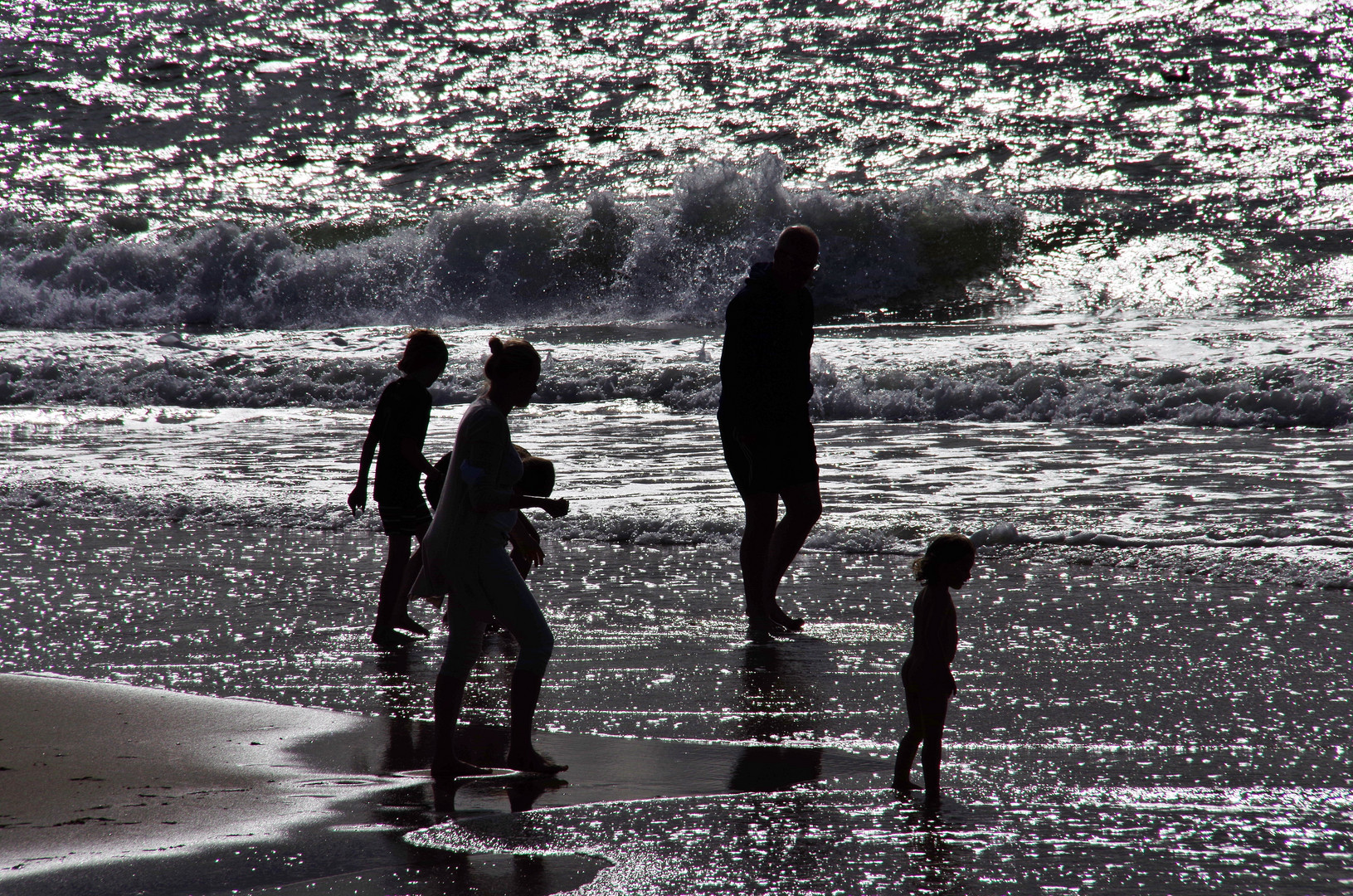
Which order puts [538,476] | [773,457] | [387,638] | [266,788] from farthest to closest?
[773,457]
[387,638]
[538,476]
[266,788]

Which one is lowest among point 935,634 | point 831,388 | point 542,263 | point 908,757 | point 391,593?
point 908,757

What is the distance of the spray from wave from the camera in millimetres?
20422

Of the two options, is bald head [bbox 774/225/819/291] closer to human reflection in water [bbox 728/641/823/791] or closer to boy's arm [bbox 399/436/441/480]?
human reflection in water [bbox 728/641/823/791]

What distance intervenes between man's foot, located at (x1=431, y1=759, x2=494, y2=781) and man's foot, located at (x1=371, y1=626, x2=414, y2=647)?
1.65 m

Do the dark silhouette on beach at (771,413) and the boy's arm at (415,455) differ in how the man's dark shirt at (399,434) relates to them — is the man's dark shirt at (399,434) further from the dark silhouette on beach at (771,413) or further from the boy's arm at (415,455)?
the dark silhouette on beach at (771,413)

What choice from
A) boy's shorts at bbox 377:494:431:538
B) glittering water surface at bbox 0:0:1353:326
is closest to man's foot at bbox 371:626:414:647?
boy's shorts at bbox 377:494:431:538

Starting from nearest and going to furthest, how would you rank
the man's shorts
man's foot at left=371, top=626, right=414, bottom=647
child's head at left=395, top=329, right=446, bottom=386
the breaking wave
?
1. man's foot at left=371, top=626, right=414, bottom=647
2. child's head at left=395, top=329, right=446, bottom=386
3. the man's shorts
4. the breaking wave

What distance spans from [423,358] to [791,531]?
1.86 metres

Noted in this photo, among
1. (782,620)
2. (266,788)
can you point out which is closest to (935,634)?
(266,788)

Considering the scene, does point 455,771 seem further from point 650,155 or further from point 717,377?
point 650,155

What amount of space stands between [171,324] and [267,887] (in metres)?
20.0

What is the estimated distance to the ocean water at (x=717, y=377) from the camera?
3.85m

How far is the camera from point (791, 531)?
564 centimetres

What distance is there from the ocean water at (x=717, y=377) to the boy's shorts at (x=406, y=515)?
53 centimetres
